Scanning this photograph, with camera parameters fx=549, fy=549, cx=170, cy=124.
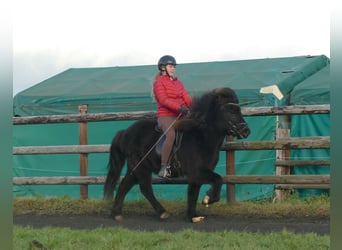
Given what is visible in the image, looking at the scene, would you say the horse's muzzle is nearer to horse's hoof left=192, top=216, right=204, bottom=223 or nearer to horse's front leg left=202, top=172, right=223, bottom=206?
horse's front leg left=202, top=172, right=223, bottom=206

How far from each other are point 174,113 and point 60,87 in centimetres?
791

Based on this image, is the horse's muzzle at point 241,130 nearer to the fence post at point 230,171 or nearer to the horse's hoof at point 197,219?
the fence post at point 230,171

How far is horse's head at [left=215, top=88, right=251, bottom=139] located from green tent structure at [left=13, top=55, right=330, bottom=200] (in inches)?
165

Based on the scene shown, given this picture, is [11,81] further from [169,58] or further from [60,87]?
[60,87]

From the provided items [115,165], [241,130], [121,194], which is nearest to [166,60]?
[241,130]

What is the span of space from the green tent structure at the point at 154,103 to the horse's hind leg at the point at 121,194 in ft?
10.7

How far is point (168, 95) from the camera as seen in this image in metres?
8.02

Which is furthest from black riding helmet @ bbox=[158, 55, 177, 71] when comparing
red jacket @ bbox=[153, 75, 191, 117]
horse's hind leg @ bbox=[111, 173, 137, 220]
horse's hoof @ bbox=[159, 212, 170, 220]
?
horse's hoof @ bbox=[159, 212, 170, 220]

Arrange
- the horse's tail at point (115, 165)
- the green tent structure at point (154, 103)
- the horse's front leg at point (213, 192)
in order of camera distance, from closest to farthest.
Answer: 1. the horse's front leg at point (213, 192)
2. the horse's tail at point (115, 165)
3. the green tent structure at point (154, 103)

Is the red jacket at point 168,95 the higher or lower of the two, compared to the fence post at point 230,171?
higher

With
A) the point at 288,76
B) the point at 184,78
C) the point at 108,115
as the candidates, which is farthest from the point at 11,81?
the point at 184,78

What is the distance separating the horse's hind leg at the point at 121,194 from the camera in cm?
844

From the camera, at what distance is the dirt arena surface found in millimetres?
7039

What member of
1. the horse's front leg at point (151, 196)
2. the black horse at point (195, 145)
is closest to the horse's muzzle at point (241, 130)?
the black horse at point (195, 145)
